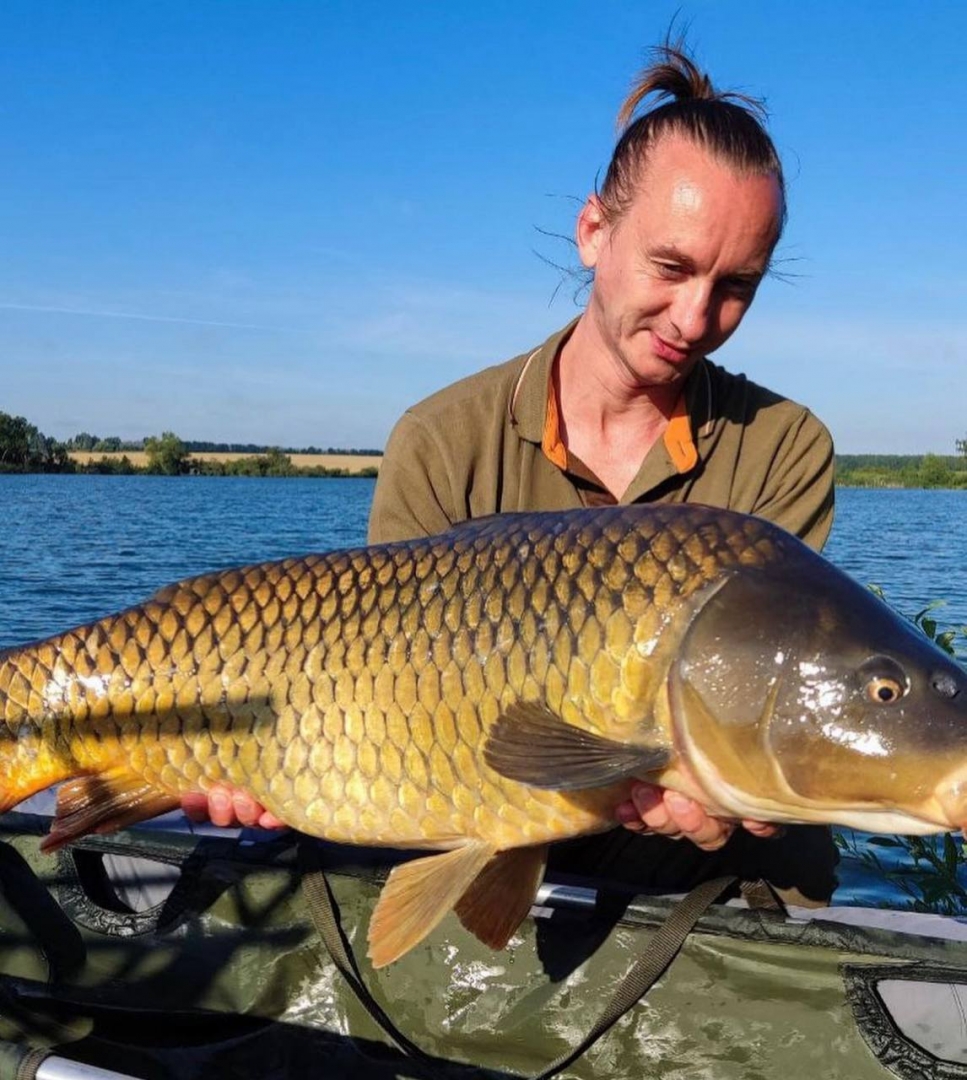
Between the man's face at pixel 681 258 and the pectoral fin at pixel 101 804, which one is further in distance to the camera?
the man's face at pixel 681 258

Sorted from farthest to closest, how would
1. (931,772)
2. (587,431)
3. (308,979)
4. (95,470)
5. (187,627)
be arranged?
1. (95,470)
2. (587,431)
3. (308,979)
4. (187,627)
5. (931,772)

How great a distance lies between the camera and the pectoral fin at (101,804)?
2176 millimetres

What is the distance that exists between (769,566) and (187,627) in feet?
3.49

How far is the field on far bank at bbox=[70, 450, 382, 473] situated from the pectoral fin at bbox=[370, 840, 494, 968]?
256 feet

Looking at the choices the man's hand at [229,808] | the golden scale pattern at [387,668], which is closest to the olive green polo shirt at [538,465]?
the golden scale pattern at [387,668]

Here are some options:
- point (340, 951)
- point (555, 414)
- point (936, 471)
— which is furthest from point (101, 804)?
point (936, 471)

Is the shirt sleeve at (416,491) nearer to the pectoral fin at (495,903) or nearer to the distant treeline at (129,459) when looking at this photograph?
the pectoral fin at (495,903)

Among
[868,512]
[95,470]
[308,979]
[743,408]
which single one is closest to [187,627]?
[308,979]

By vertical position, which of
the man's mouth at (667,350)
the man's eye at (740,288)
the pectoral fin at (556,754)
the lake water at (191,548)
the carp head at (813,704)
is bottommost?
the lake water at (191,548)

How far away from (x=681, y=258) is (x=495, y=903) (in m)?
1.33

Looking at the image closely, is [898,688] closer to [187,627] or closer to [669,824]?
[669,824]

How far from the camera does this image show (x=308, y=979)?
2.52 metres

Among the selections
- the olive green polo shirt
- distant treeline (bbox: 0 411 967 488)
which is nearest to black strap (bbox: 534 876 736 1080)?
the olive green polo shirt

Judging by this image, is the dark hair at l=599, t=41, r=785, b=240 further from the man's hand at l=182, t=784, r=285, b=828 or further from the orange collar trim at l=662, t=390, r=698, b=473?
the man's hand at l=182, t=784, r=285, b=828
